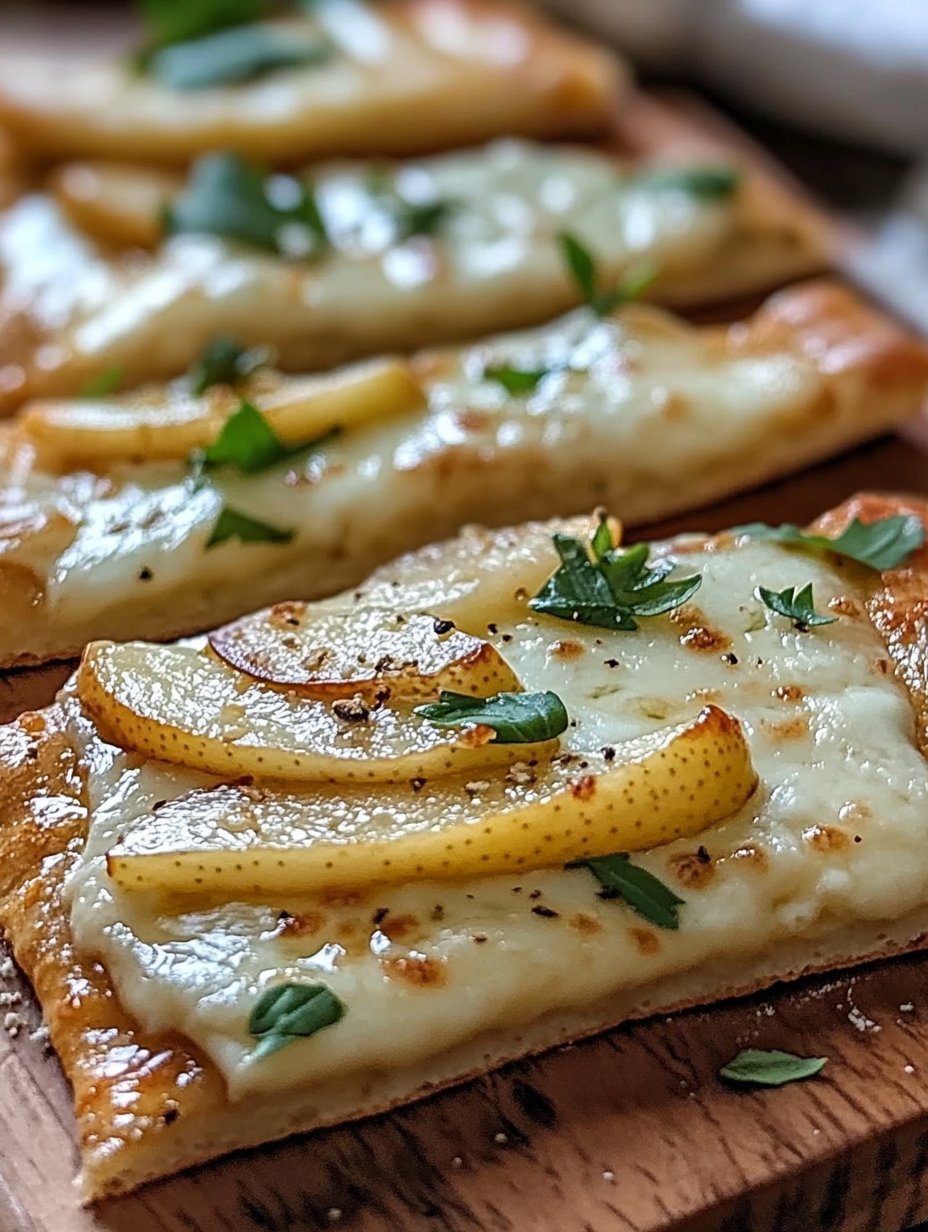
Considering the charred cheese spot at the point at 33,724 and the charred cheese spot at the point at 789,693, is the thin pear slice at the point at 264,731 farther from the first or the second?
the charred cheese spot at the point at 789,693

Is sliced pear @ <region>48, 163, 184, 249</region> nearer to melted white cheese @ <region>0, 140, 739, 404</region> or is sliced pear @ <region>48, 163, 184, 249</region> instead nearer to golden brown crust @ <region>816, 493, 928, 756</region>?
melted white cheese @ <region>0, 140, 739, 404</region>

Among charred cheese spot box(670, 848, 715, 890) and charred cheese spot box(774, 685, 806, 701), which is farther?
charred cheese spot box(774, 685, 806, 701)

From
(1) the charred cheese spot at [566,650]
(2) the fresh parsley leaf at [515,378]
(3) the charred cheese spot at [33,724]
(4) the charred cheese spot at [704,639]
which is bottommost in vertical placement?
(3) the charred cheese spot at [33,724]

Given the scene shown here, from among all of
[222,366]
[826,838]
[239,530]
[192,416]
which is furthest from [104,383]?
[826,838]

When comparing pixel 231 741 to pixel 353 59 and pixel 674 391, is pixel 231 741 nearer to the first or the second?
pixel 674 391

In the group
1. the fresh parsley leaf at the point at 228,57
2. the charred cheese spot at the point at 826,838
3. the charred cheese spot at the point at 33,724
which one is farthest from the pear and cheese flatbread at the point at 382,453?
the fresh parsley leaf at the point at 228,57

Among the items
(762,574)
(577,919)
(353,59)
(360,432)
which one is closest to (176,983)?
(577,919)

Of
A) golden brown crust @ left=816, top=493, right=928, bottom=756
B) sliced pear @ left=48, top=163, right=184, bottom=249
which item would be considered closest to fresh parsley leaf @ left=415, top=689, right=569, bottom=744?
golden brown crust @ left=816, top=493, right=928, bottom=756
